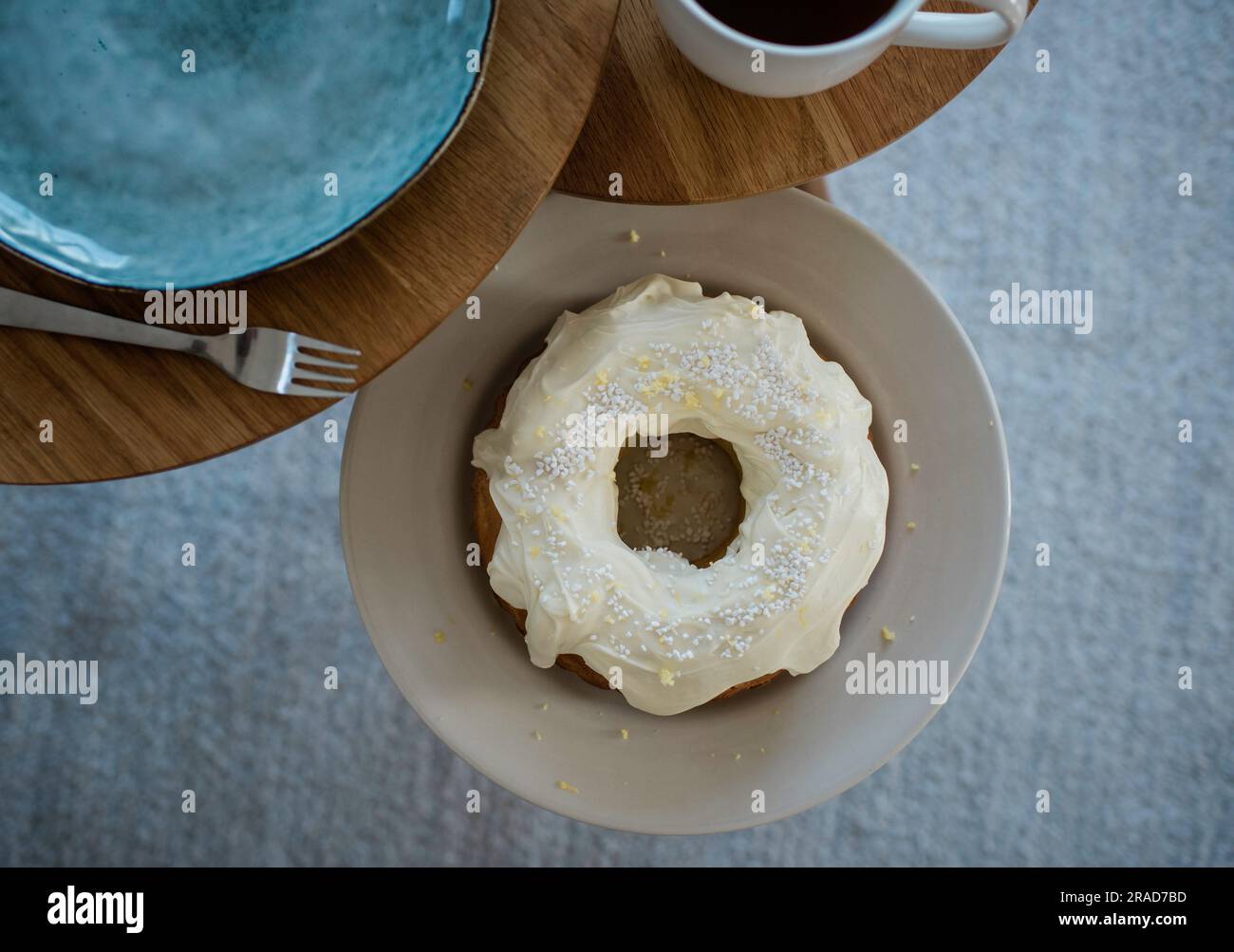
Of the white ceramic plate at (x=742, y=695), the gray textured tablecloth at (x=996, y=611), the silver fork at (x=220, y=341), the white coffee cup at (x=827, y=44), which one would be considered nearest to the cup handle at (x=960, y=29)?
the white coffee cup at (x=827, y=44)

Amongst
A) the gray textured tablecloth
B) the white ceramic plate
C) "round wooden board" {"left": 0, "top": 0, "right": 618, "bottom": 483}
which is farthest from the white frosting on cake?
the gray textured tablecloth

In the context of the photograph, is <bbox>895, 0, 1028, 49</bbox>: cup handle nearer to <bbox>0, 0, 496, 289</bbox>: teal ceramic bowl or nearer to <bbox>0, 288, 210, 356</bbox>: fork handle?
<bbox>0, 0, 496, 289</bbox>: teal ceramic bowl

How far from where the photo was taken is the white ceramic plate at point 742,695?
3.23ft

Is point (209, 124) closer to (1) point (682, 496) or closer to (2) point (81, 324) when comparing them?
(2) point (81, 324)

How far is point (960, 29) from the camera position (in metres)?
0.70

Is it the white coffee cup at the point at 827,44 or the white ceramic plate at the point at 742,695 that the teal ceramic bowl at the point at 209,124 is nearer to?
the white coffee cup at the point at 827,44

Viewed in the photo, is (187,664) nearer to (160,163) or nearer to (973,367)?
(160,163)

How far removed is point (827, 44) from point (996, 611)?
0.92m

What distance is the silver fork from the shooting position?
0.70m

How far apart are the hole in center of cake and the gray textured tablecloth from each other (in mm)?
481

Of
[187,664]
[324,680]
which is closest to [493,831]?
[324,680]

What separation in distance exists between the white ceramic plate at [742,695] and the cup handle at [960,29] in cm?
28
